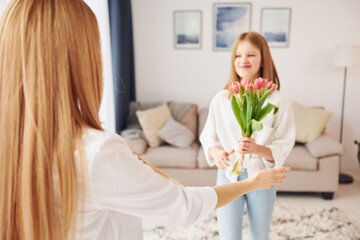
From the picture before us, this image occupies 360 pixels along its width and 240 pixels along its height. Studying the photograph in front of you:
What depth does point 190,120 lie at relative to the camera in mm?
3680

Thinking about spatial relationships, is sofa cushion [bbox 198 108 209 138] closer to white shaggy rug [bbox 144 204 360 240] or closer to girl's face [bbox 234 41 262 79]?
white shaggy rug [bbox 144 204 360 240]

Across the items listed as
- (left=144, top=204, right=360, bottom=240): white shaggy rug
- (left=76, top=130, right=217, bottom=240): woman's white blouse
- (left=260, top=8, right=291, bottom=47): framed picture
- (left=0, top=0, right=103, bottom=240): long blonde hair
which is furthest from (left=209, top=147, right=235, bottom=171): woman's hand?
(left=260, top=8, right=291, bottom=47): framed picture

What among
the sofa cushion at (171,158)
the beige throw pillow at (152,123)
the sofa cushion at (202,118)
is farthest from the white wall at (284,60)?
the sofa cushion at (171,158)

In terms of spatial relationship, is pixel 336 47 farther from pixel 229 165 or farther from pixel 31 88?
pixel 31 88

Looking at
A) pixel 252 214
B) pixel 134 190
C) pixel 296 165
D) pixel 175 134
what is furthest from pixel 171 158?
pixel 134 190

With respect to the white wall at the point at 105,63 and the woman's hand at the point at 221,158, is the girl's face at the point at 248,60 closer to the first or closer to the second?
the woman's hand at the point at 221,158

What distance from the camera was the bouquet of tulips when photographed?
1.25 meters

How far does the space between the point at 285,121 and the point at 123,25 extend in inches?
107

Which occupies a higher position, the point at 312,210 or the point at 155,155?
the point at 155,155

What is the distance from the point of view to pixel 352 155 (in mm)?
4023

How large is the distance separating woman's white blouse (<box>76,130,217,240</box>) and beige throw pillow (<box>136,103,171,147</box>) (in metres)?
2.55

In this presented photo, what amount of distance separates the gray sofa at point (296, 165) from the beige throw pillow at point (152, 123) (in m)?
0.12

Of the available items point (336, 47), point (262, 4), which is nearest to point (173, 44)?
point (262, 4)

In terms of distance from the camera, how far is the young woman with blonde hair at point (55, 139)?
0.65 m
